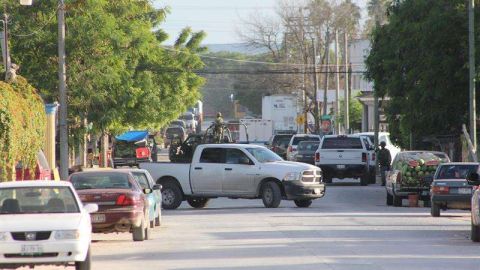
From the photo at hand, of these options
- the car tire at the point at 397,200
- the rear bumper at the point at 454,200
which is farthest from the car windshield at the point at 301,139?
the rear bumper at the point at 454,200

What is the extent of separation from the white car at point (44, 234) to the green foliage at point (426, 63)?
2437 centimetres

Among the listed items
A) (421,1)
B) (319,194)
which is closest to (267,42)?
(421,1)

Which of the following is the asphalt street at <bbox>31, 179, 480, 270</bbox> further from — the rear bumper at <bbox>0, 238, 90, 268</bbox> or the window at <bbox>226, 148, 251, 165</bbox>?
the rear bumper at <bbox>0, 238, 90, 268</bbox>

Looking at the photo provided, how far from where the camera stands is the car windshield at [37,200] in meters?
17.2

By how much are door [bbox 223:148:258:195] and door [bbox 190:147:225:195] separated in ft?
0.62

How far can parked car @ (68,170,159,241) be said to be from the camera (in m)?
22.3

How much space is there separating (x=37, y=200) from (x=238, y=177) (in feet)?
57.7

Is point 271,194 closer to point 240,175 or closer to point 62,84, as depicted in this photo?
point 240,175

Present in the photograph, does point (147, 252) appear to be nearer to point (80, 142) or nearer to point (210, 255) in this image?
point (210, 255)

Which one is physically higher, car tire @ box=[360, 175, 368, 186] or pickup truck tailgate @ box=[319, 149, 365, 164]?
pickup truck tailgate @ box=[319, 149, 365, 164]

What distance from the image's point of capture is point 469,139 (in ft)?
129

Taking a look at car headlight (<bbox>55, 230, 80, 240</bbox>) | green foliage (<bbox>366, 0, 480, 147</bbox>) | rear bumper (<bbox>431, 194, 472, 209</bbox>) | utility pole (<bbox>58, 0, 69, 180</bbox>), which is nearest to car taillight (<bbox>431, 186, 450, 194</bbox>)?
rear bumper (<bbox>431, 194, 472, 209</bbox>)

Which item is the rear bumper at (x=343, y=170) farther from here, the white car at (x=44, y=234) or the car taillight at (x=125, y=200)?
the white car at (x=44, y=234)

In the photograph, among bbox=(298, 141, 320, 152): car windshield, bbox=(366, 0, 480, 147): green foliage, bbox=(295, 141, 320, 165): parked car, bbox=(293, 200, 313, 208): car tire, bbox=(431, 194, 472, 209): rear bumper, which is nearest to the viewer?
bbox=(431, 194, 472, 209): rear bumper
